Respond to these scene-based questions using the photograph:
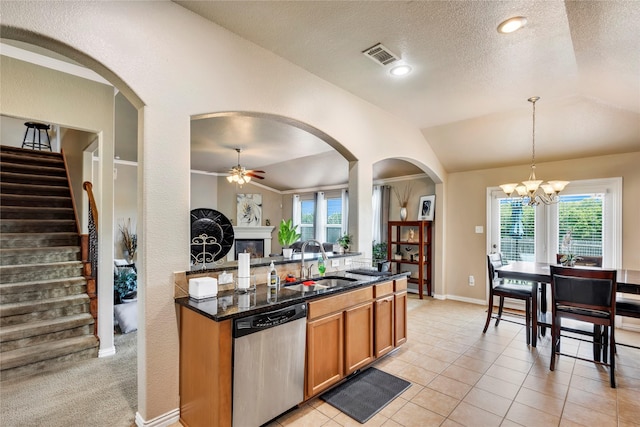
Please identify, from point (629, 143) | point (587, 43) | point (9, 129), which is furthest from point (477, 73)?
point (9, 129)

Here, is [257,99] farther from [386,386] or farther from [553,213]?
[553,213]

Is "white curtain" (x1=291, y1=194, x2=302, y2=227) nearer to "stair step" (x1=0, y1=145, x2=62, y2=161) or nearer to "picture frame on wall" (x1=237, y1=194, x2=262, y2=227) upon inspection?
"picture frame on wall" (x1=237, y1=194, x2=262, y2=227)

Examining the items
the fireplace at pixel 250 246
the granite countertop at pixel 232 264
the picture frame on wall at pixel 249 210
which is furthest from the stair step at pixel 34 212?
the picture frame on wall at pixel 249 210

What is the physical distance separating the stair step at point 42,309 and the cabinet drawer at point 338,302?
114 inches

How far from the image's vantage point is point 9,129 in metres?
6.05

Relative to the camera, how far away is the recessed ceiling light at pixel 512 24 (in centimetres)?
219

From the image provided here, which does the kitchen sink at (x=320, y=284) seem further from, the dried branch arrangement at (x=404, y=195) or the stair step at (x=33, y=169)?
the stair step at (x=33, y=169)

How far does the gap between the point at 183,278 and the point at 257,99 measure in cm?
160

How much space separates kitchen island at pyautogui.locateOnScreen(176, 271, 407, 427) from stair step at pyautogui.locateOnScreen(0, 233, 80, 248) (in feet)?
10.1

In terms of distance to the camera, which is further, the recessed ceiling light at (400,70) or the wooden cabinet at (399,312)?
the wooden cabinet at (399,312)

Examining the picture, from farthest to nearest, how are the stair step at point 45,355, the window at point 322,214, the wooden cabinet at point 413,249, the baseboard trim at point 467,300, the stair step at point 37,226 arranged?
the window at point 322,214
the wooden cabinet at point 413,249
the baseboard trim at point 467,300
the stair step at point 37,226
the stair step at point 45,355

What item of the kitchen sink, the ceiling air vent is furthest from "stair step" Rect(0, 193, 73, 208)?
the ceiling air vent

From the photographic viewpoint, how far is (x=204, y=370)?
189 cm

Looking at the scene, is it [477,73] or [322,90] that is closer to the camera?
[477,73]
